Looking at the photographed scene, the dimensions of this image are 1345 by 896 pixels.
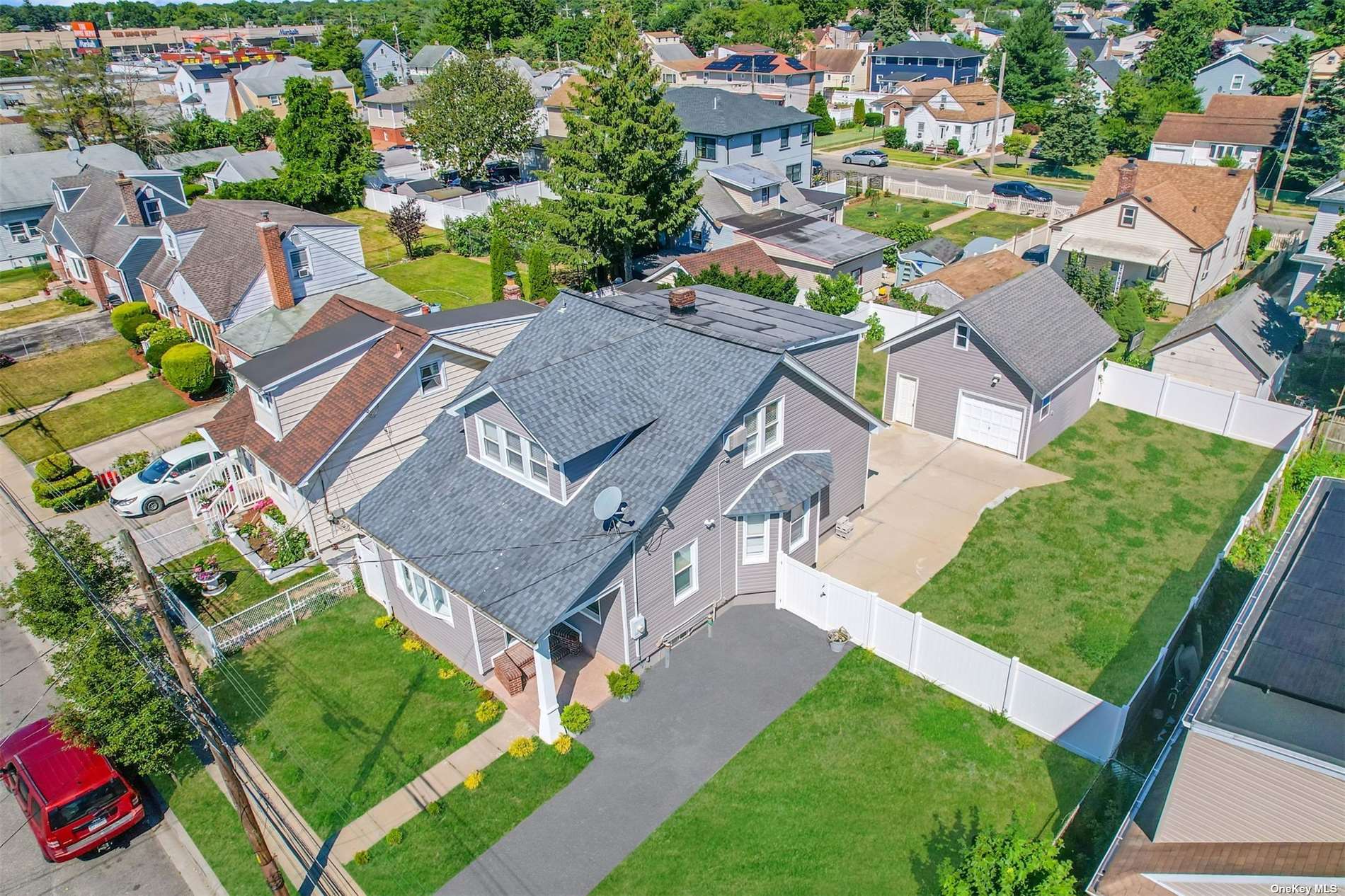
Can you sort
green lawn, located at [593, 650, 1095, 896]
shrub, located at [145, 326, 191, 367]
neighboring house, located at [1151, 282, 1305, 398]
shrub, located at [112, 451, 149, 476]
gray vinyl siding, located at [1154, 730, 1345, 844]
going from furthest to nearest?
shrub, located at [145, 326, 191, 367]
neighboring house, located at [1151, 282, 1305, 398]
shrub, located at [112, 451, 149, 476]
green lawn, located at [593, 650, 1095, 896]
gray vinyl siding, located at [1154, 730, 1345, 844]

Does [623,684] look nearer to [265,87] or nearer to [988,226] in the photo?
[988,226]

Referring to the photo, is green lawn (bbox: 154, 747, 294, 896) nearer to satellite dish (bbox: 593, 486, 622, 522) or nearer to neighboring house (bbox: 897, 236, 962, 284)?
satellite dish (bbox: 593, 486, 622, 522)

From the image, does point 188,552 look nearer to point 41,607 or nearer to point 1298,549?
point 41,607

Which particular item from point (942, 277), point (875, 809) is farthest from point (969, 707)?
point (942, 277)

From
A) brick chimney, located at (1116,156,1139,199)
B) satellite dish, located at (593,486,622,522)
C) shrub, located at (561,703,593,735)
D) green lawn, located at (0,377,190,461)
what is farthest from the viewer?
brick chimney, located at (1116,156,1139,199)

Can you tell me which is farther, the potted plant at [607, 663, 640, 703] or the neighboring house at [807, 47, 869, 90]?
the neighboring house at [807, 47, 869, 90]

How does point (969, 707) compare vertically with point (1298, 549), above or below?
below

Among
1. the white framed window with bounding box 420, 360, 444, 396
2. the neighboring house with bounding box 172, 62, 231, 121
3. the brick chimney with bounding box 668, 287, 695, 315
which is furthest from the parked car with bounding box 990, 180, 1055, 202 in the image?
the neighboring house with bounding box 172, 62, 231, 121

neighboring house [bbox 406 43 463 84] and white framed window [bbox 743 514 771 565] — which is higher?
neighboring house [bbox 406 43 463 84]
